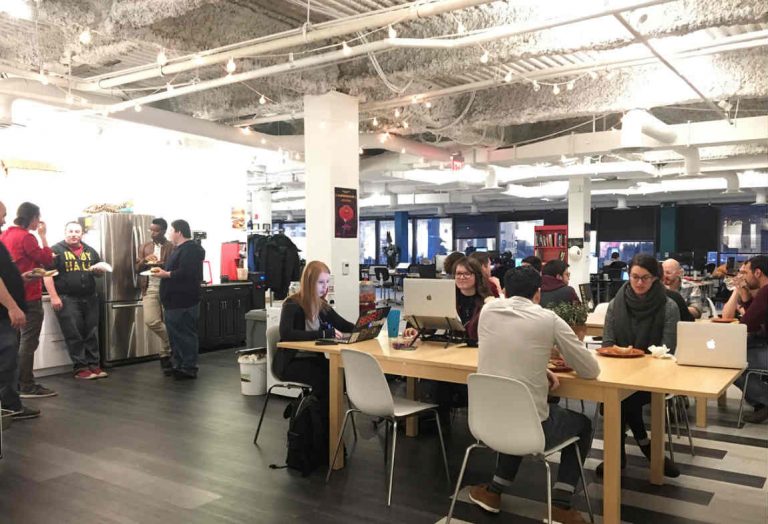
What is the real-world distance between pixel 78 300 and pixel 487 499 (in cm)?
533

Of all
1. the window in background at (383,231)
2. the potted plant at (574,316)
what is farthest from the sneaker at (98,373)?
the window in background at (383,231)

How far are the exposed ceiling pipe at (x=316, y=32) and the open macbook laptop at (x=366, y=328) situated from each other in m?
1.97

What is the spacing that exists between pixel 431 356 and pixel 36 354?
521 cm

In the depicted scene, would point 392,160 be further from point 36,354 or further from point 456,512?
point 456,512

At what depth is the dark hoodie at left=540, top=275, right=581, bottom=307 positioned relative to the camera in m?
5.37

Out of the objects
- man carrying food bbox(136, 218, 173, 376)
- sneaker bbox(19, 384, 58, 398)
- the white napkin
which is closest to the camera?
the white napkin

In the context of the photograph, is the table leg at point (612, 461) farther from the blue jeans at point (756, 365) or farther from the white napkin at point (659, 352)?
the blue jeans at point (756, 365)

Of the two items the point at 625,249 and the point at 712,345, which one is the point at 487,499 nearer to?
the point at 712,345

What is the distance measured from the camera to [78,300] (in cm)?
694

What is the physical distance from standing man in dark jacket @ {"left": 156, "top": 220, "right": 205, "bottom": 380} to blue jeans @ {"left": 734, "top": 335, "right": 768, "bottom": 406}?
5.35m

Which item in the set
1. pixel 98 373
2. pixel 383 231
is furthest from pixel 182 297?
pixel 383 231

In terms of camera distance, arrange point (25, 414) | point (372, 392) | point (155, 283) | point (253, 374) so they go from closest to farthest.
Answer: point (372, 392) → point (25, 414) → point (253, 374) → point (155, 283)

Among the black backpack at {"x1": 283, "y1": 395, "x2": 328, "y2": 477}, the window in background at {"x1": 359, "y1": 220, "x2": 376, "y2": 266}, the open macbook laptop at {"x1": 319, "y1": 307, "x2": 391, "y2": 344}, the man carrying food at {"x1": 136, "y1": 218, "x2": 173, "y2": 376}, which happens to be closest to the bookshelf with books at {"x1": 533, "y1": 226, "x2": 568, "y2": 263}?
the man carrying food at {"x1": 136, "y1": 218, "x2": 173, "y2": 376}

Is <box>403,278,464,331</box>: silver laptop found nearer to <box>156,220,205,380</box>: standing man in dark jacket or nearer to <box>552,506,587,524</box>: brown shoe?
<box>552,506,587,524</box>: brown shoe
